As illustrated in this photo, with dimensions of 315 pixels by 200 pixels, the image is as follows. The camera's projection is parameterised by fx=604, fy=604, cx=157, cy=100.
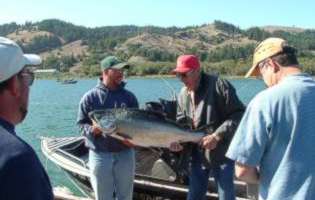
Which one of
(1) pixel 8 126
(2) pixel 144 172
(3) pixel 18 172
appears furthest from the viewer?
(2) pixel 144 172

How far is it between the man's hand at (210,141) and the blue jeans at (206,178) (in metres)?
0.20

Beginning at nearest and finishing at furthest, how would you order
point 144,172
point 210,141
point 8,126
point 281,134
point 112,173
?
1. point 8,126
2. point 281,134
3. point 210,141
4. point 112,173
5. point 144,172

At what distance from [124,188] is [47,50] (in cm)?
17352

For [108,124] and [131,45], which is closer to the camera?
[108,124]

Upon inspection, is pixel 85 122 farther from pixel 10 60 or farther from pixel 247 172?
pixel 10 60

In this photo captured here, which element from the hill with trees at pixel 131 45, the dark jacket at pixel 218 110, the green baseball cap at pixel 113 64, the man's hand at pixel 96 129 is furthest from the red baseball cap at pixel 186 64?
the hill with trees at pixel 131 45

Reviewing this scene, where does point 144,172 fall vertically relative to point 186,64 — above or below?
below

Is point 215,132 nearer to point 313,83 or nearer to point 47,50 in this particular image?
point 313,83

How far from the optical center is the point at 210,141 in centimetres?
574

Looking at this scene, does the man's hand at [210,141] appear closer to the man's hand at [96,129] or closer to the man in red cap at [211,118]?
the man in red cap at [211,118]

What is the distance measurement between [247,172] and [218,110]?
243cm

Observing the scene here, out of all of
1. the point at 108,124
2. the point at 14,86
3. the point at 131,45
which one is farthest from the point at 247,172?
the point at 131,45

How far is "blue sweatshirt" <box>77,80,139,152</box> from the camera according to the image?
19.4 feet

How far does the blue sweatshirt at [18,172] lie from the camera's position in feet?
6.85
